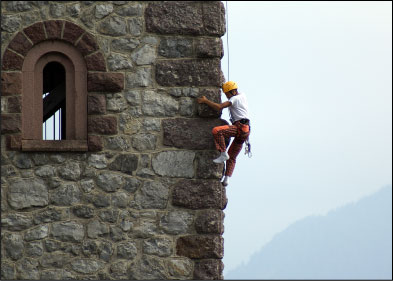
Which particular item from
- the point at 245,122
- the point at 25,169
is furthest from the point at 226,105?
the point at 25,169

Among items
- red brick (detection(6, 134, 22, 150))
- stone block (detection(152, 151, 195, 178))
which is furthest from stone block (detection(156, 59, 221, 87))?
red brick (detection(6, 134, 22, 150))

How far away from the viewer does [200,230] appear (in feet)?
44.5

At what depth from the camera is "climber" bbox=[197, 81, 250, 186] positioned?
44.5 feet

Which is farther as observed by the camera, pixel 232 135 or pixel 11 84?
pixel 232 135

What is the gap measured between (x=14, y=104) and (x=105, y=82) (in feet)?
4.00

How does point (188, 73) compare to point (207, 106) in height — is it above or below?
above

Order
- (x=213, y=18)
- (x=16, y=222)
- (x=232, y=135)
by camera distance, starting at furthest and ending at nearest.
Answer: (x=213, y=18)
(x=232, y=135)
(x=16, y=222)

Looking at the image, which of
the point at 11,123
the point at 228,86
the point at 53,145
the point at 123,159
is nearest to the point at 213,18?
the point at 228,86

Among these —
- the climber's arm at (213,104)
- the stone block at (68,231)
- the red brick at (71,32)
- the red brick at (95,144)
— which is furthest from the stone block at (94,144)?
the climber's arm at (213,104)

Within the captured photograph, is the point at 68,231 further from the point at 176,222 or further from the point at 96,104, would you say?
the point at 96,104

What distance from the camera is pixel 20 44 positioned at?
533 inches

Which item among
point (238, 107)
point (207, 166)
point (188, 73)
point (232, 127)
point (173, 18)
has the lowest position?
point (207, 166)

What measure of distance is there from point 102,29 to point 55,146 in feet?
5.48

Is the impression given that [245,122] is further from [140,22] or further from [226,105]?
[140,22]
